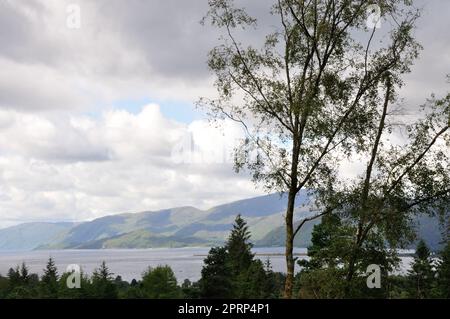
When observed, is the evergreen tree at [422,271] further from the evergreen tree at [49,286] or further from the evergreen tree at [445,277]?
the evergreen tree at [49,286]

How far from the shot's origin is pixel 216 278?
320 ft

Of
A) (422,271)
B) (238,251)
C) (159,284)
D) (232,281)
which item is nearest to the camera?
(422,271)

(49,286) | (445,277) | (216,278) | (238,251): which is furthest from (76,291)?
(445,277)

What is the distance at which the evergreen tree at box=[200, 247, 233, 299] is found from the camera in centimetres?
9712

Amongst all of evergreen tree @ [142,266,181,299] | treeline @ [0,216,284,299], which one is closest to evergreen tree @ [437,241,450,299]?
treeline @ [0,216,284,299]

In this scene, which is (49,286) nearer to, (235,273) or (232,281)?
(235,273)

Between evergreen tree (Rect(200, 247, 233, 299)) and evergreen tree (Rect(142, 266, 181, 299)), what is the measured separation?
435 inches

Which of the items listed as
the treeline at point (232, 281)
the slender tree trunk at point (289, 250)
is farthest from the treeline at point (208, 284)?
the slender tree trunk at point (289, 250)

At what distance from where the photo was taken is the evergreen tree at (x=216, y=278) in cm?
9712

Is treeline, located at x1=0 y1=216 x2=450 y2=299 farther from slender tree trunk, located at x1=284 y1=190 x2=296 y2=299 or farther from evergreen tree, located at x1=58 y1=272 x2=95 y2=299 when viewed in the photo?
slender tree trunk, located at x1=284 y1=190 x2=296 y2=299

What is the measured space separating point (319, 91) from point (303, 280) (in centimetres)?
1006

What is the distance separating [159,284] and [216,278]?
51.5 feet
